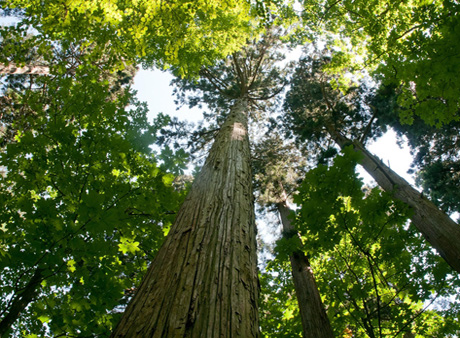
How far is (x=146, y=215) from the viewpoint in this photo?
122 inches

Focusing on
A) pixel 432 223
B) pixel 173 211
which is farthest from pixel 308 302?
pixel 173 211

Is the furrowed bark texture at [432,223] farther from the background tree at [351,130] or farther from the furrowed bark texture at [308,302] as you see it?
the furrowed bark texture at [308,302]

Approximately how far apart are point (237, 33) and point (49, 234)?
574 cm

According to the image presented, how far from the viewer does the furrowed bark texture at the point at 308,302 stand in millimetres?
4430

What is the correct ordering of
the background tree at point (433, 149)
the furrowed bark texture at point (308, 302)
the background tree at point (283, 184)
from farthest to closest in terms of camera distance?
the background tree at point (433, 149) → the background tree at point (283, 184) → the furrowed bark texture at point (308, 302)

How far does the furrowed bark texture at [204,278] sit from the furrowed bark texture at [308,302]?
8.60 feet

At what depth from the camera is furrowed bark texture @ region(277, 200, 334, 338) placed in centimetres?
443

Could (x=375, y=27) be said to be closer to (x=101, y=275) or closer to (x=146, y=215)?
(x=146, y=215)

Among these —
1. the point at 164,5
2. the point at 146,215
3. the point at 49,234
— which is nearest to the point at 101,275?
the point at 49,234

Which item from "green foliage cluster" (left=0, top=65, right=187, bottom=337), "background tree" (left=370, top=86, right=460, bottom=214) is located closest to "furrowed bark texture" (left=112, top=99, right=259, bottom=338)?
"green foliage cluster" (left=0, top=65, right=187, bottom=337)

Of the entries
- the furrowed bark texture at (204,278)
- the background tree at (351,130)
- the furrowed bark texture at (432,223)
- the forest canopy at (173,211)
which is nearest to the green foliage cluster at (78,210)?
the forest canopy at (173,211)

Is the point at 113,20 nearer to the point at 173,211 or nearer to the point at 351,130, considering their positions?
the point at 173,211

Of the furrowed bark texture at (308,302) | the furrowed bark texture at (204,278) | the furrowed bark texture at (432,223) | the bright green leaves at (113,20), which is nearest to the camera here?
the furrowed bark texture at (204,278)

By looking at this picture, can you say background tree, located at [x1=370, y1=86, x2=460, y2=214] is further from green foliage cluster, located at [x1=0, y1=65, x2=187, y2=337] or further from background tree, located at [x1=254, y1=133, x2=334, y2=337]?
green foliage cluster, located at [x1=0, y1=65, x2=187, y2=337]
